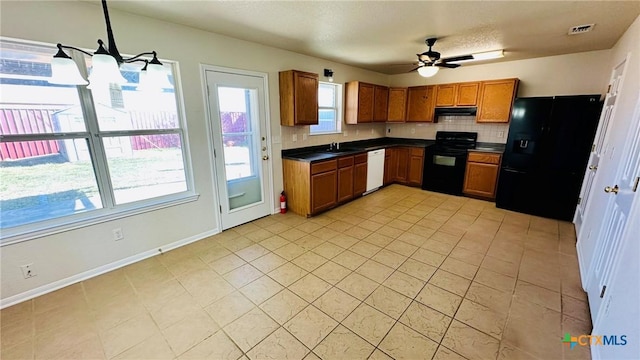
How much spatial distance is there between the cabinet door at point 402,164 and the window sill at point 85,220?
419cm

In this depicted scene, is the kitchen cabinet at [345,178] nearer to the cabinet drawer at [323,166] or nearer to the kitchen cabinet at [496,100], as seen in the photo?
the cabinet drawer at [323,166]

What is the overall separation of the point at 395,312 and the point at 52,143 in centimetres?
320

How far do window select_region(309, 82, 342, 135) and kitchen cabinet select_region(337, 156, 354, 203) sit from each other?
29.5 inches

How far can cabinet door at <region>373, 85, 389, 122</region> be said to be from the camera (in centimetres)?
532

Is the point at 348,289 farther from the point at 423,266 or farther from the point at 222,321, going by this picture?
the point at 222,321

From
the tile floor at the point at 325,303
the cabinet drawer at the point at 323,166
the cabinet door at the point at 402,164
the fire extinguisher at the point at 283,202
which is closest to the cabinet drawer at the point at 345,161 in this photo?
the cabinet drawer at the point at 323,166

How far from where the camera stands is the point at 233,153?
341 cm

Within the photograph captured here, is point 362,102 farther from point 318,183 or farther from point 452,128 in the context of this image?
point 318,183

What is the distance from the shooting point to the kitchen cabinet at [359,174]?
4547 millimetres

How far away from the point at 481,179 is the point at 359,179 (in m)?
2.19

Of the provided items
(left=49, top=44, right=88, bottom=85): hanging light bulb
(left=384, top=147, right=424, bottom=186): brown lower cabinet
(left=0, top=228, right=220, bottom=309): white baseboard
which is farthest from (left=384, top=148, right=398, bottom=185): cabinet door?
(left=49, top=44, right=88, bottom=85): hanging light bulb

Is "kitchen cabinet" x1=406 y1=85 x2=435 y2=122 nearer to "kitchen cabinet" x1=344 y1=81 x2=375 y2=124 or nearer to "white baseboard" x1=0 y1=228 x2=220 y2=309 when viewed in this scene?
"kitchen cabinet" x1=344 y1=81 x2=375 y2=124

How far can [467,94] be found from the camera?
470 centimetres

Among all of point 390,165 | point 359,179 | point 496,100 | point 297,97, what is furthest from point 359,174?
point 496,100
